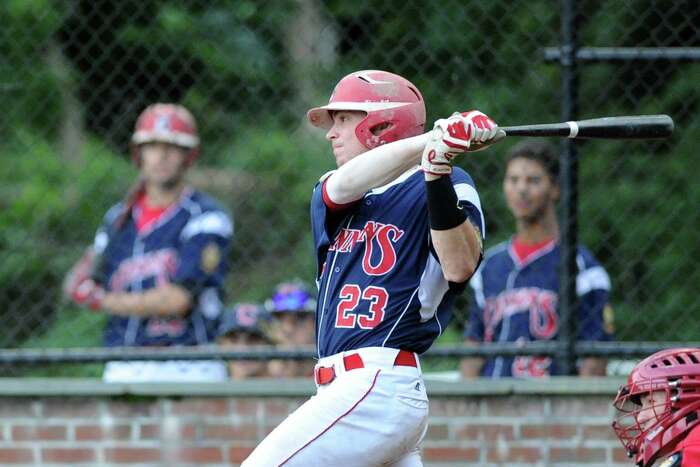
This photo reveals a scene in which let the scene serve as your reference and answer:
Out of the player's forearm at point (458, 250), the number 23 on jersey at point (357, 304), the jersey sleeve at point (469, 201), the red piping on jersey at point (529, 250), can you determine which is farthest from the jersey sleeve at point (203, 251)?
the player's forearm at point (458, 250)

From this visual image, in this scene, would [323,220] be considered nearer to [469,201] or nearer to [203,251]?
[469,201]

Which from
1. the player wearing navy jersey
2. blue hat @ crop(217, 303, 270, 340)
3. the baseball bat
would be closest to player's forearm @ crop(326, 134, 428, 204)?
the baseball bat

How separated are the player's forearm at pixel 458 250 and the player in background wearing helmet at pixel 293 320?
7.91 feet

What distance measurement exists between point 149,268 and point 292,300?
67cm

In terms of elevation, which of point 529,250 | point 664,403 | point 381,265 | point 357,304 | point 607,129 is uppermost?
point 529,250

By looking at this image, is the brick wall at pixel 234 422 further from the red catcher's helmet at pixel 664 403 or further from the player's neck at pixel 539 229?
the red catcher's helmet at pixel 664 403

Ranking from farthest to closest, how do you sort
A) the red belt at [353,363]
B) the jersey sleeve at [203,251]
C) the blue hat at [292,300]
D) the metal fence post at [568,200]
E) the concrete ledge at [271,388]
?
1. the blue hat at [292,300]
2. the jersey sleeve at [203,251]
3. the metal fence post at [568,200]
4. the concrete ledge at [271,388]
5. the red belt at [353,363]

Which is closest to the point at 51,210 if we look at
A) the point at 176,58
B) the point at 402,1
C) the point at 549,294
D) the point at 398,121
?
the point at 176,58

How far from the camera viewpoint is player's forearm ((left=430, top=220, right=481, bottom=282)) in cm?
369

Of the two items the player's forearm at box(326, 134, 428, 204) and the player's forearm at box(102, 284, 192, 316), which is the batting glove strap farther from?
the player's forearm at box(102, 284, 192, 316)

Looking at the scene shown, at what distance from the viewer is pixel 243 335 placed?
6.21 metres

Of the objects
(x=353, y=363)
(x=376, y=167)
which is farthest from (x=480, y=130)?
(x=353, y=363)

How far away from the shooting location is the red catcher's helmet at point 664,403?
331 cm

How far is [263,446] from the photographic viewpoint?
3770 mm
